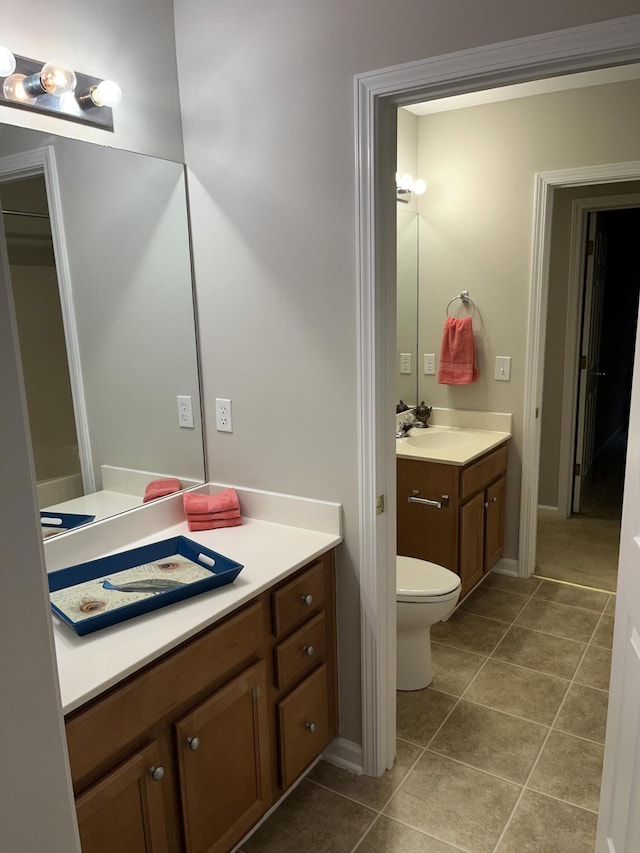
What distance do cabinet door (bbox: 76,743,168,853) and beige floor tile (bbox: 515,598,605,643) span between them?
2131 millimetres

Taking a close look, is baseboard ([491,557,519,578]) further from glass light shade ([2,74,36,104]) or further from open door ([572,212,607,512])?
glass light shade ([2,74,36,104])

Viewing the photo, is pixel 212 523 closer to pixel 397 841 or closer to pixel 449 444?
pixel 397 841

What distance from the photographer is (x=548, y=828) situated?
75.3 inches

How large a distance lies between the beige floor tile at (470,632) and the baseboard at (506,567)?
56cm

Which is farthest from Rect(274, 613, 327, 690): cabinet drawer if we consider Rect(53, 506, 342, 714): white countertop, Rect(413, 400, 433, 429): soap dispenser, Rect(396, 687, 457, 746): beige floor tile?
Rect(413, 400, 433, 429): soap dispenser

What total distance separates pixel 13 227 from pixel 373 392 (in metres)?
1.10

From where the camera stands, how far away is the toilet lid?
8.10 ft

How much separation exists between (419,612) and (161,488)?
3.60ft

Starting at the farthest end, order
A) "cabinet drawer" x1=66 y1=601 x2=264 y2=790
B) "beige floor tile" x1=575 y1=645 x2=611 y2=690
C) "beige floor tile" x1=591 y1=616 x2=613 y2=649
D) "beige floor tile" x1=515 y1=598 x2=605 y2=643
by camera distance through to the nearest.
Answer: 1. "beige floor tile" x1=515 y1=598 x2=605 y2=643
2. "beige floor tile" x1=591 y1=616 x2=613 y2=649
3. "beige floor tile" x1=575 y1=645 x2=611 y2=690
4. "cabinet drawer" x1=66 y1=601 x2=264 y2=790

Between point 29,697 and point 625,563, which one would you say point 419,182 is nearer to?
point 625,563

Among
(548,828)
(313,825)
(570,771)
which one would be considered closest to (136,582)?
(313,825)

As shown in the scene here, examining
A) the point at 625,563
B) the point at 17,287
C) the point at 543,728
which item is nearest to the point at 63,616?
the point at 17,287

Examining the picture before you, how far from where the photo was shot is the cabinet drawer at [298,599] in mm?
1800

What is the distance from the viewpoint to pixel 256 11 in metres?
1.84
